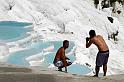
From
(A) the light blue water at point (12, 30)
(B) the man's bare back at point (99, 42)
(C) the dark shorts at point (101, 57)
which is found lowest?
(C) the dark shorts at point (101, 57)

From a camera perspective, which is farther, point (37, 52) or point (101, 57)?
point (37, 52)

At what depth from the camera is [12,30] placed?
62.5 ft

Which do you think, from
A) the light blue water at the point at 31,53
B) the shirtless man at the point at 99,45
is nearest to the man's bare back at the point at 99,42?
the shirtless man at the point at 99,45

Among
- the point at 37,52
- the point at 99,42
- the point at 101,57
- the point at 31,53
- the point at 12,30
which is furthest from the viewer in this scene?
the point at 12,30

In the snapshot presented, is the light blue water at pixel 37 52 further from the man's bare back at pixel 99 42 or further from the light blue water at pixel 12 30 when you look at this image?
the man's bare back at pixel 99 42

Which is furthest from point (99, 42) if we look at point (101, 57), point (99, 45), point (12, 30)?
point (12, 30)

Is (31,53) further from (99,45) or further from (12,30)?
(99,45)

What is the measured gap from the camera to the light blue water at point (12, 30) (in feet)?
60.5

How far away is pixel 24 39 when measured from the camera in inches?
728

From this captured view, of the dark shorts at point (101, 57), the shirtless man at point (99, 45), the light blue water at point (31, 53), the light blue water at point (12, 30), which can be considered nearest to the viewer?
the shirtless man at point (99, 45)

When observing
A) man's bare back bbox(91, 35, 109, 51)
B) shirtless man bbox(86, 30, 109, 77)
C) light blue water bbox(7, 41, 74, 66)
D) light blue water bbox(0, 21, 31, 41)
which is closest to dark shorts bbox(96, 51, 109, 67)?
shirtless man bbox(86, 30, 109, 77)

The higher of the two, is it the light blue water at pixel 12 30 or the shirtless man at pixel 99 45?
the light blue water at pixel 12 30

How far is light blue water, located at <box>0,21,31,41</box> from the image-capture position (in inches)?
727

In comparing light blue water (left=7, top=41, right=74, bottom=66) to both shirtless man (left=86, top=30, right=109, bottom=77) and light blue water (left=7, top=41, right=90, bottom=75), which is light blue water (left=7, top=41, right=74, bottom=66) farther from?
shirtless man (left=86, top=30, right=109, bottom=77)
